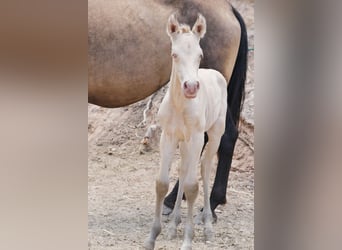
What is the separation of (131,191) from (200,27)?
2.81ft

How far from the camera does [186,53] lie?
7.69 ft

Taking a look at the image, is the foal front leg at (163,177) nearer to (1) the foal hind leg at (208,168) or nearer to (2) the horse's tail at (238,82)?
(1) the foal hind leg at (208,168)

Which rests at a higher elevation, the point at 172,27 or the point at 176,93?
the point at 172,27

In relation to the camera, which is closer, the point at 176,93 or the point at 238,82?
the point at 176,93

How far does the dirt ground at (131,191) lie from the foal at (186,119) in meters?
0.03

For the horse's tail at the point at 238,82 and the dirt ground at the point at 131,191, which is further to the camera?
the horse's tail at the point at 238,82

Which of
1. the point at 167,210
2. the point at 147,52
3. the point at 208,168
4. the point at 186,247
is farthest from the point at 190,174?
the point at 147,52

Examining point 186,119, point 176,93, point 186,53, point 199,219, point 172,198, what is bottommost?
point 199,219

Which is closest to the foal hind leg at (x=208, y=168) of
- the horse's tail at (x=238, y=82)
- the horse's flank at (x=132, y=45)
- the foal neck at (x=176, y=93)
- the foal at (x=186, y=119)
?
the foal at (x=186, y=119)

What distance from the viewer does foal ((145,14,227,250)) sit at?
2.34 meters

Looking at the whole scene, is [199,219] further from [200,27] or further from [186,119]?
[200,27]

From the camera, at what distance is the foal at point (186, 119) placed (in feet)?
7.68
